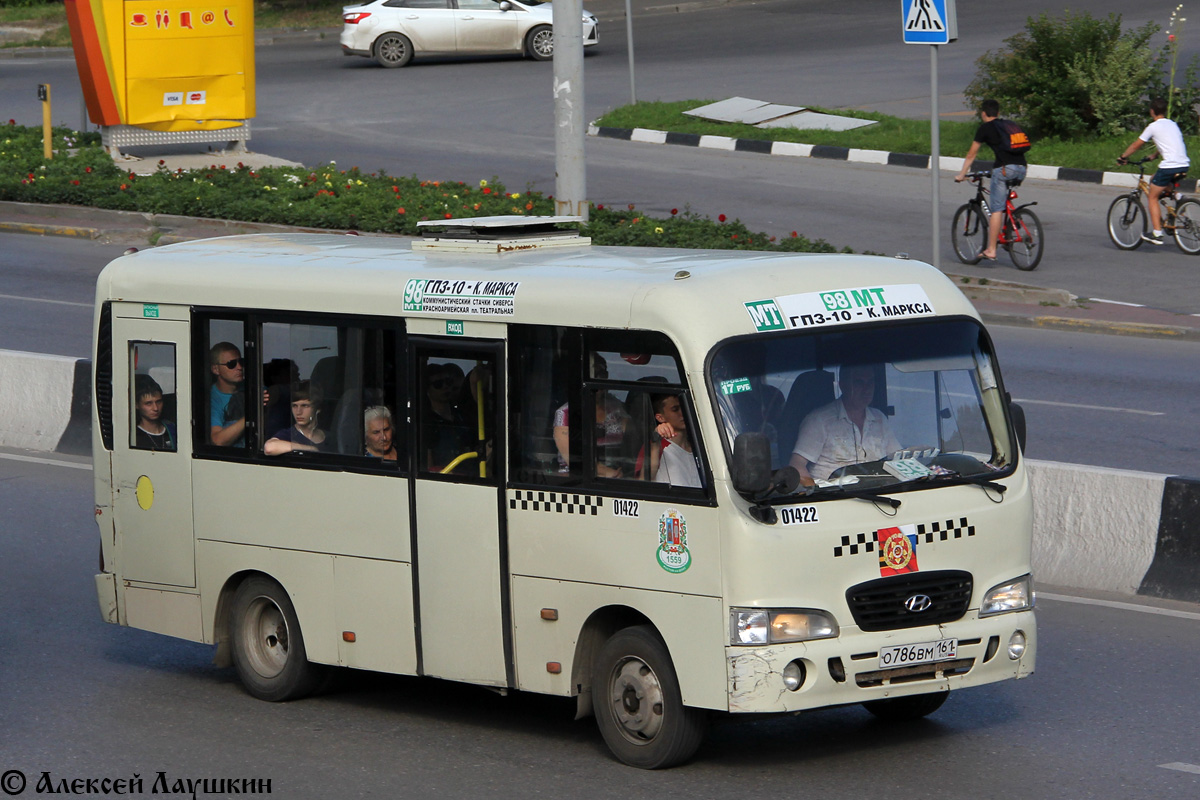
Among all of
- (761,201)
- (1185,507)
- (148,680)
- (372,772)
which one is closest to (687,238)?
(761,201)

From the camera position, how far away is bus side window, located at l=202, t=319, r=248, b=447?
26.8 feet

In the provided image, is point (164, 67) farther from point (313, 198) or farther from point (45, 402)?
point (45, 402)

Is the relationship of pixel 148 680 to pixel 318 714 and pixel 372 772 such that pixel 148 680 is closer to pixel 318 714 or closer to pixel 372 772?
pixel 318 714

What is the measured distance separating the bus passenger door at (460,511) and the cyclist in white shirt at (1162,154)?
14.7 meters

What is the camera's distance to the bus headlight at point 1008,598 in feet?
22.5

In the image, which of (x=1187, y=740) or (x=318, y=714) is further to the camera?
(x=318, y=714)

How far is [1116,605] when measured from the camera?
30.4 feet

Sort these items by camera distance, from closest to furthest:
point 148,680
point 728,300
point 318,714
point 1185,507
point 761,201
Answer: point 728,300 → point 318,714 → point 148,680 → point 1185,507 → point 761,201

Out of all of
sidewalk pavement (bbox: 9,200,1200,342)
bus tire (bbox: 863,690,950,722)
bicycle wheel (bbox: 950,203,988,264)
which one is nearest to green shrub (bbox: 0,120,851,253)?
sidewalk pavement (bbox: 9,200,1200,342)

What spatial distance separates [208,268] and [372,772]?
9.11 feet

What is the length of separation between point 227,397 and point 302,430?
0.53 m

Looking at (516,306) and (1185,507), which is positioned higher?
(516,306)

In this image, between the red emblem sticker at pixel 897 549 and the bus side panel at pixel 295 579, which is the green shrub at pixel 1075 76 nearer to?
the bus side panel at pixel 295 579

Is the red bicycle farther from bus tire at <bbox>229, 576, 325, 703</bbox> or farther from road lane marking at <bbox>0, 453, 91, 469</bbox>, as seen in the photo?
bus tire at <bbox>229, 576, 325, 703</bbox>
